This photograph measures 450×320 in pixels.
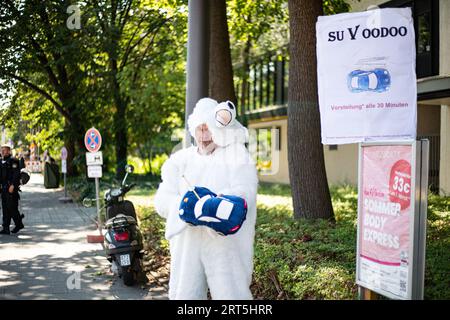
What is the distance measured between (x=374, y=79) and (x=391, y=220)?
5.35ft

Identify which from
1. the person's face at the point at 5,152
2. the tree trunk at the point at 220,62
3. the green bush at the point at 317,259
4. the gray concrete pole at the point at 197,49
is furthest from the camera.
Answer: the person's face at the point at 5,152

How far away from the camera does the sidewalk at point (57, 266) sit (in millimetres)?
7027

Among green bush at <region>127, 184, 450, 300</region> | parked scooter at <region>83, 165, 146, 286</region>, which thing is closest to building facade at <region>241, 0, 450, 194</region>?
green bush at <region>127, 184, 450, 300</region>

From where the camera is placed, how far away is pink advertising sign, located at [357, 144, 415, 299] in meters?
4.43

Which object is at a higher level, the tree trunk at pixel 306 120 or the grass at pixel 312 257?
the tree trunk at pixel 306 120

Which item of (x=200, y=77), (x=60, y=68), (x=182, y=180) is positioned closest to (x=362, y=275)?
(x=182, y=180)

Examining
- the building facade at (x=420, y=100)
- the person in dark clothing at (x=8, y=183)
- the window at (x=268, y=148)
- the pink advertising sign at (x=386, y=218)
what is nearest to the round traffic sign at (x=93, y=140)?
the person in dark clothing at (x=8, y=183)

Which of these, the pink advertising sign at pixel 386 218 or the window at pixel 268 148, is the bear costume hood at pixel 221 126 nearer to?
the pink advertising sign at pixel 386 218

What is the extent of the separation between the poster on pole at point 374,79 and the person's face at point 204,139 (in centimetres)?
157

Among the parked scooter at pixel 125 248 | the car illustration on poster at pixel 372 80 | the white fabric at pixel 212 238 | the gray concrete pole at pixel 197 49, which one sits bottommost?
the parked scooter at pixel 125 248

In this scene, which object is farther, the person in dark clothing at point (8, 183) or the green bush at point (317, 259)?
the person in dark clothing at point (8, 183)

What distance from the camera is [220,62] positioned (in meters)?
12.0

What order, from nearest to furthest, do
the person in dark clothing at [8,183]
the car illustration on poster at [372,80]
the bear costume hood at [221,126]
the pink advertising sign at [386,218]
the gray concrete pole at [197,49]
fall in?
the pink advertising sign at [386,218] < the bear costume hood at [221,126] < the car illustration on poster at [372,80] < the gray concrete pole at [197,49] < the person in dark clothing at [8,183]

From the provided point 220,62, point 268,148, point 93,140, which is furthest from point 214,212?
point 268,148
